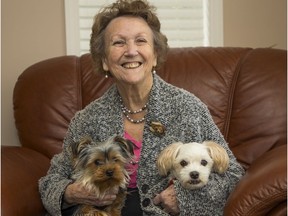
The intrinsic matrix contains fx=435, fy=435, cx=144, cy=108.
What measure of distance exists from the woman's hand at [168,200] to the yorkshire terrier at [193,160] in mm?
58

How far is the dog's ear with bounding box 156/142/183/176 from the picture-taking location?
1661 millimetres

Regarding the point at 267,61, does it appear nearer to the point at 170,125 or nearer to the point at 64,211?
the point at 170,125

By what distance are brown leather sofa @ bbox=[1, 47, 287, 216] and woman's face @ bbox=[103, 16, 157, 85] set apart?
480 mm

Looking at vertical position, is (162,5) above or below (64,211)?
above

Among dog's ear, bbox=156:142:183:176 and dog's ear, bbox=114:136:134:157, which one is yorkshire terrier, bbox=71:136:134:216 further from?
dog's ear, bbox=156:142:183:176

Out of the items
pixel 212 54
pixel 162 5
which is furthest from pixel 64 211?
pixel 162 5

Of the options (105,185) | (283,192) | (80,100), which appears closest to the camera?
(283,192)

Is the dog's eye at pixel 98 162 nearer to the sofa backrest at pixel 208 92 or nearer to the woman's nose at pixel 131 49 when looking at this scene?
the woman's nose at pixel 131 49

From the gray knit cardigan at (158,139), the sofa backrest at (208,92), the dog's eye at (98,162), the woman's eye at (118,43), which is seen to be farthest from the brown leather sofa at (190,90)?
the woman's eye at (118,43)

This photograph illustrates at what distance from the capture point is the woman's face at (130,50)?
1823mm

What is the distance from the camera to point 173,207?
1.66m

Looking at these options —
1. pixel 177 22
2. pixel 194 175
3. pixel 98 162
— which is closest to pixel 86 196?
pixel 98 162

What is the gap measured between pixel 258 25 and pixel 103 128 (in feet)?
4.85

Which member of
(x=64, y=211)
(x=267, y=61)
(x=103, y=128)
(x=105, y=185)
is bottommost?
(x=64, y=211)
